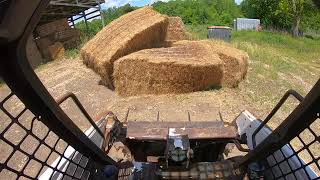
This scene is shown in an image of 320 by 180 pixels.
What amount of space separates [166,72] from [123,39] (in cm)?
188

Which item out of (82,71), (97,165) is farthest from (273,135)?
(82,71)

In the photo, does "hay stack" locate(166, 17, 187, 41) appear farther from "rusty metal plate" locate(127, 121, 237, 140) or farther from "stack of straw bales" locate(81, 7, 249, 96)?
"rusty metal plate" locate(127, 121, 237, 140)

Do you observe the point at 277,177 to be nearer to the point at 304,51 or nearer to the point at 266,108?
the point at 266,108

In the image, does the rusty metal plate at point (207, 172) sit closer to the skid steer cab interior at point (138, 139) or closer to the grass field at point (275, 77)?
the skid steer cab interior at point (138, 139)

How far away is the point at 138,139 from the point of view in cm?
423

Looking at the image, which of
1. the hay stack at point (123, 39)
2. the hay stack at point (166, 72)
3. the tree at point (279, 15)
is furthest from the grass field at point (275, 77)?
the tree at point (279, 15)

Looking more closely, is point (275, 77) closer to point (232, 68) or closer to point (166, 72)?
point (232, 68)

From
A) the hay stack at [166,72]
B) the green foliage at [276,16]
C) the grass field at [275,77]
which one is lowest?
the green foliage at [276,16]

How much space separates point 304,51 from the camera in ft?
74.6

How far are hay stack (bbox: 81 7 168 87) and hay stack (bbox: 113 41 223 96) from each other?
1.82 ft

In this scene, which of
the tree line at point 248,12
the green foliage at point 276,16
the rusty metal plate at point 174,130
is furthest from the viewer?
the green foliage at point 276,16

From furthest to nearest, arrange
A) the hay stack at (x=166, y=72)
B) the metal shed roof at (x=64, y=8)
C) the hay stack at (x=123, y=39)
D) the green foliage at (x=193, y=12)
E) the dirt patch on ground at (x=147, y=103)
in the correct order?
the green foliage at (x=193, y=12) < the metal shed roof at (x=64, y=8) < the hay stack at (x=123, y=39) < the hay stack at (x=166, y=72) < the dirt patch on ground at (x=147, y=103)

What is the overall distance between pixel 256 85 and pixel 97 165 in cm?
915

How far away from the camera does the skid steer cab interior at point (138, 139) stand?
2.40 m
